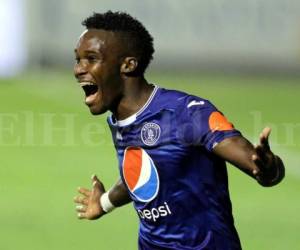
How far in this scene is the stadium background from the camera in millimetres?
11555

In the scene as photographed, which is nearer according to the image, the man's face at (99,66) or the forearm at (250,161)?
the forearm at (250,161)

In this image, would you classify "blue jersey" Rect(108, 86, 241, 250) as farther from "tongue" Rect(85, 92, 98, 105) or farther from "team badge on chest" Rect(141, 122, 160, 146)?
"tongue" Rect(85, 92, 98, 105)

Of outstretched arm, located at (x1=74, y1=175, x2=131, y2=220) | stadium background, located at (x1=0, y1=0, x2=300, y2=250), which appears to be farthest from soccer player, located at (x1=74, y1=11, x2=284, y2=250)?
stadium background, located at (x1=0, y1=0, x2=300, y2=250)

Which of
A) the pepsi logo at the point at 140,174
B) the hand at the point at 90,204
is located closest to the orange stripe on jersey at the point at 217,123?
the pepsi logo at the point at 140,174

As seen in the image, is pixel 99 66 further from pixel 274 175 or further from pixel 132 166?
pixel 274 175

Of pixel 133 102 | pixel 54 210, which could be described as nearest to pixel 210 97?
pixel 54 210

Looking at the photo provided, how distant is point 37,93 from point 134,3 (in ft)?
10.0

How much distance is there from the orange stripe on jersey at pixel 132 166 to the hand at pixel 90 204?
32.9 inches

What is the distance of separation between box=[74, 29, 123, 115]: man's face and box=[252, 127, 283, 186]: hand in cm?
111

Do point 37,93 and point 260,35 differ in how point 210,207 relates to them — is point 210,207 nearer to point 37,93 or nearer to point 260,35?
point 37,93

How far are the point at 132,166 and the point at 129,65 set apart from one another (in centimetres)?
61

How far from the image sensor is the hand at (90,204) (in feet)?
24.8

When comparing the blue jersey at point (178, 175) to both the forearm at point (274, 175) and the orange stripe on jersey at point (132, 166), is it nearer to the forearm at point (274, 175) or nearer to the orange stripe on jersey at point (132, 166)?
the orange stripe on jersey at point (132, 166)

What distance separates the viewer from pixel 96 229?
37.5ft
